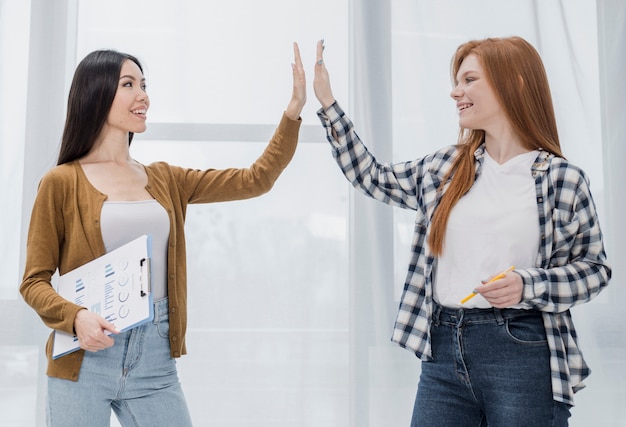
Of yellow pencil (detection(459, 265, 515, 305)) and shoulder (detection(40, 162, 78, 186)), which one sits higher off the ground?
shoulder (detection(40, 162, 78, 186))

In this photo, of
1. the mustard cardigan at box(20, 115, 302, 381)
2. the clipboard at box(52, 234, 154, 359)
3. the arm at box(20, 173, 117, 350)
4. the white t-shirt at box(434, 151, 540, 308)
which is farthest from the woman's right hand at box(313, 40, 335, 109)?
the arm at box(20, 173, 117, 350)

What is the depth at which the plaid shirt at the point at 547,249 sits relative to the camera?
123cm

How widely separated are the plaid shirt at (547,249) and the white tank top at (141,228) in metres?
0.44

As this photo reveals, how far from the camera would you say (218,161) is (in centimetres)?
228

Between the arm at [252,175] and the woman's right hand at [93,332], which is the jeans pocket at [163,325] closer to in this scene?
the woman's right hand at [93,332]

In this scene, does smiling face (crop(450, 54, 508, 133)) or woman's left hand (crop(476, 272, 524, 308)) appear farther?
smiling face (crop(450, 54, 508, 133))

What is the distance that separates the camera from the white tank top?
139cm

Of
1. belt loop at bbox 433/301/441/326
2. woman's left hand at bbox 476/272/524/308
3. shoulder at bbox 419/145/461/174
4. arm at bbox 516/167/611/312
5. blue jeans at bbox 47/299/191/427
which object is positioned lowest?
blue jeans at bbox 47/299/191/427

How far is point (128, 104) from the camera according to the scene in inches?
58.1

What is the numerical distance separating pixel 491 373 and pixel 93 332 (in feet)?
2.60

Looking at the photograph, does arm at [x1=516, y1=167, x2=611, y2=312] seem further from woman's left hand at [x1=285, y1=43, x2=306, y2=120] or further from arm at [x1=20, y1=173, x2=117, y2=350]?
arm at [x1=20, y1=173, x2=117, y2=350]

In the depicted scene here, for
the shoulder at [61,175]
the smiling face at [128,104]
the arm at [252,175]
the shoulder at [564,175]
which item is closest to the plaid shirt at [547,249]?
the shoulder at [564,175]

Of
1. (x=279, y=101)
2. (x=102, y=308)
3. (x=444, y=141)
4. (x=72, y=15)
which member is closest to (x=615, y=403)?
(x=444, y=141)

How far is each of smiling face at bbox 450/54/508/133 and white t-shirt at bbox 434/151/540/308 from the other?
0.33ft
